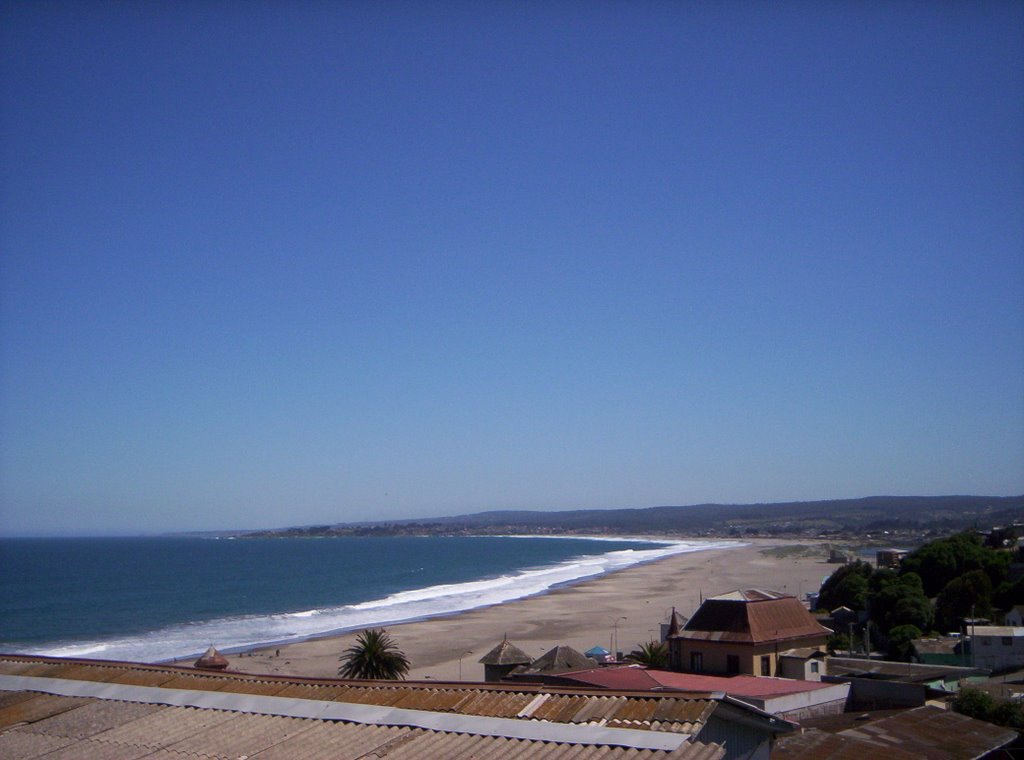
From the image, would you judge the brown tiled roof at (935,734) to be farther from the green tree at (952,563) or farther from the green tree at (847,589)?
the green tree at (952,563)

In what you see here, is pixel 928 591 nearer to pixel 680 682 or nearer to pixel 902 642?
pixel 902 642

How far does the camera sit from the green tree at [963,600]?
42.8 meters

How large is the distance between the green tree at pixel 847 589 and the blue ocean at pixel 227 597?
30170 mm

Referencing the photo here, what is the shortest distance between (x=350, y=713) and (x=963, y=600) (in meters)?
42.1

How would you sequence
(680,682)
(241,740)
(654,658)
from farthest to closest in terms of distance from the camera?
(654,658) → (680,682) → (241,740)

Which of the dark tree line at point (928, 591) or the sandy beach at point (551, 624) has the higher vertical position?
the dark tree line at point (928, 591)

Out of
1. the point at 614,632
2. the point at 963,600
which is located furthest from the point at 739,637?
the point at 614,632

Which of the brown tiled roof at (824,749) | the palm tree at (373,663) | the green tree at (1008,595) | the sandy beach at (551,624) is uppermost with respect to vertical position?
the brown tiled roof at (824,749)

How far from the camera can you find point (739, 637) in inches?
1046

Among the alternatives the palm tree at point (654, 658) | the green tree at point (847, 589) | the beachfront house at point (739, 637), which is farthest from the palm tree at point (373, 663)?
the green tree at point (847, 589)

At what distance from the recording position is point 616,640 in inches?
2072

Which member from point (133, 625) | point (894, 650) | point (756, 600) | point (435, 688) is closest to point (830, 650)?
point (894, 650)

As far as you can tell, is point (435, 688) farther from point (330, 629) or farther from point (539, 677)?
point (330, 629)

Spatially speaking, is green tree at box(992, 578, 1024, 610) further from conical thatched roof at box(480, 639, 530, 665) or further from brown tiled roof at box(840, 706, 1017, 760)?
brown tiled roof at box(840, 706, 1017, 760)
